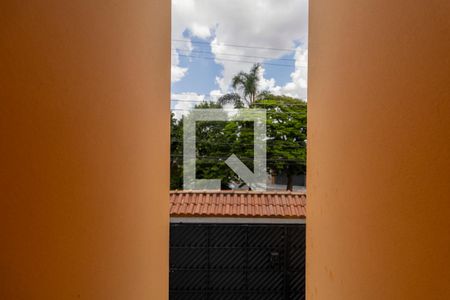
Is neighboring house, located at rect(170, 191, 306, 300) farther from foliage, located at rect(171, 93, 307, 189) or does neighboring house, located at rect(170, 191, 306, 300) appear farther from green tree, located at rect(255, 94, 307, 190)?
green tree, located at rect(255, 94, 307, 190)

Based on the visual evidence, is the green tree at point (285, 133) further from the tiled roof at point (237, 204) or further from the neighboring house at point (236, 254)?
the neighboring house at point (236, 254)

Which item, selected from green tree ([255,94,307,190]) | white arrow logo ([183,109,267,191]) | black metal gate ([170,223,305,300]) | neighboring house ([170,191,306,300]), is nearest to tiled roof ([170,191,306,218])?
neighboring house ([170,191,306,300])

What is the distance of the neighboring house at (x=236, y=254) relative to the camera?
3705mm

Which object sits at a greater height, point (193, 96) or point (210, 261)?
point (193, 96)

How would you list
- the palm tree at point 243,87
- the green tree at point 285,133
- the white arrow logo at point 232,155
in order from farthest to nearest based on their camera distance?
1. the green tree at point 285,133
2. the palm tree at point 243,87
3. the white arrow logo at point 232,155

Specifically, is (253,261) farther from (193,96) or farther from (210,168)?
(193,96)

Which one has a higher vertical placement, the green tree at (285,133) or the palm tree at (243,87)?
the palm tree at (243,87)
